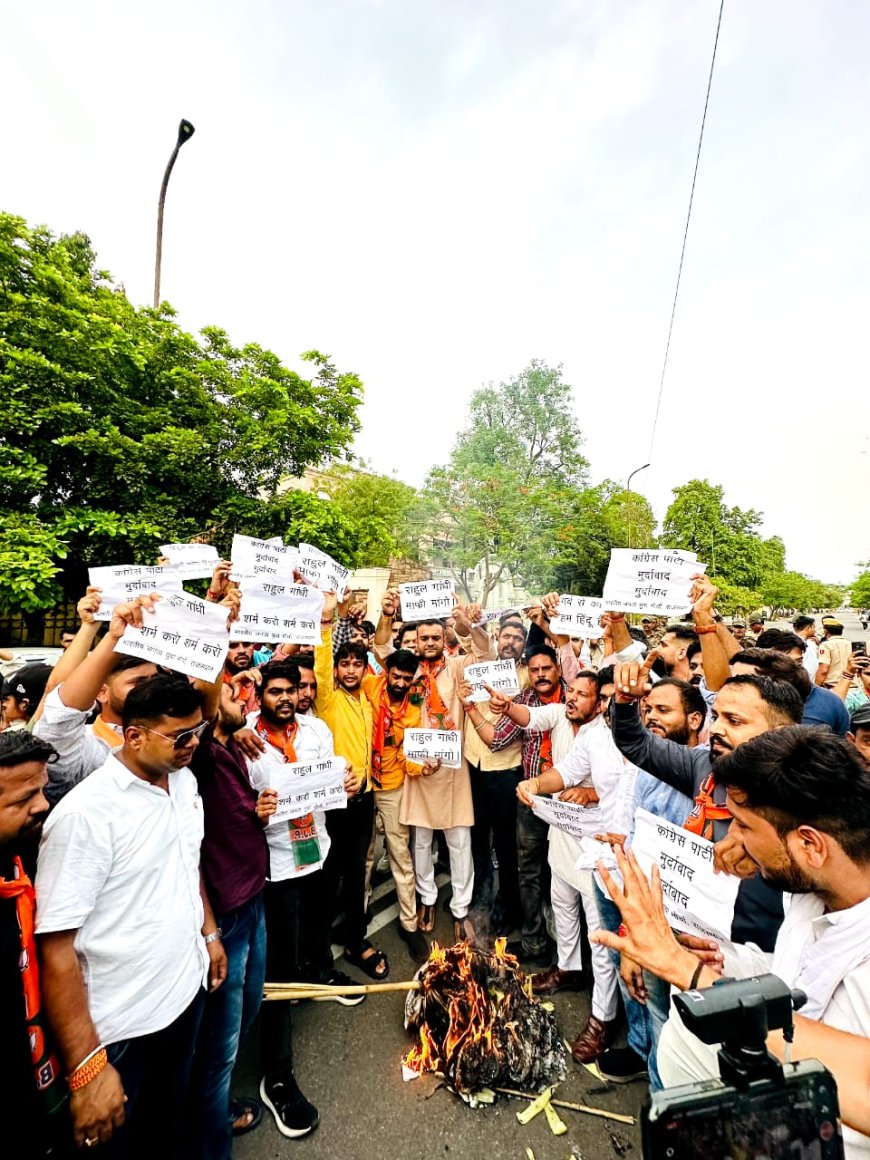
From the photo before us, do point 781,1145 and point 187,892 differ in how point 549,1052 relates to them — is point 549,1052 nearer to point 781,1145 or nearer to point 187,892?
point 187,892

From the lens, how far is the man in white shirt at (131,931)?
1.62 meters

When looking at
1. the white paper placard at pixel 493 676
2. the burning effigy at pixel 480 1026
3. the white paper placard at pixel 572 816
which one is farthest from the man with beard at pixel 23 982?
the white paper placard at pixel 493 676

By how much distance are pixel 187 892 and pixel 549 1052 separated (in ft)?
7.54

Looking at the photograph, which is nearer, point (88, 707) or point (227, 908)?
point (88, 707)

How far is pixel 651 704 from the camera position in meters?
2.86

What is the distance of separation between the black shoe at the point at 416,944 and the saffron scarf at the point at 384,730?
3.72ft

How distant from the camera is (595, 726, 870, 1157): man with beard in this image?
129cm

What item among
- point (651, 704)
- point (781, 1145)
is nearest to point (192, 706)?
point (781, 1145)

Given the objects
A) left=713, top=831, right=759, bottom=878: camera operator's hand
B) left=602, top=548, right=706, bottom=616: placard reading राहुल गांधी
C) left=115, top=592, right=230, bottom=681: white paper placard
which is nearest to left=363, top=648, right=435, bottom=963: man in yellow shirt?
left=602, top=548, right=706, bottom=616: placard reading राहुल गांधी

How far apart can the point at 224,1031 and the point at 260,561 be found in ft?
8.78

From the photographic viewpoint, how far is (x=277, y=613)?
3727mm

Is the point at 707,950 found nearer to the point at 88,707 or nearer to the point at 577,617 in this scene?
the point at 88,707

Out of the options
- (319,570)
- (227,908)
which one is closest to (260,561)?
(319,570)

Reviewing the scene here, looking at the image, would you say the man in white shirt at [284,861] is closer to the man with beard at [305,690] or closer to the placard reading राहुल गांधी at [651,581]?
the man with beard at [305,690]
